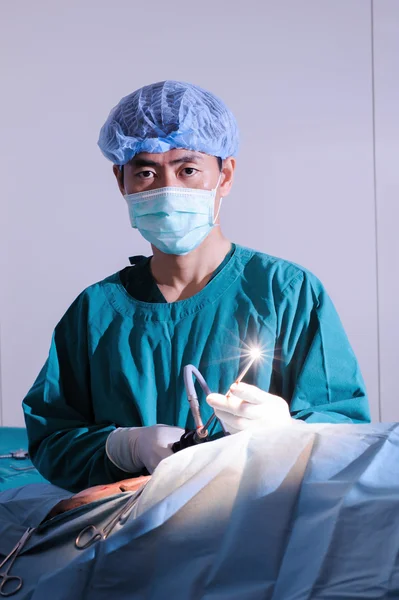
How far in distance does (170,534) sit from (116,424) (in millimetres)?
719

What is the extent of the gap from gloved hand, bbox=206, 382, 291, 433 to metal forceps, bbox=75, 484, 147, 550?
0.77 feet

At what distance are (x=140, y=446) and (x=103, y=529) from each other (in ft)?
1.17

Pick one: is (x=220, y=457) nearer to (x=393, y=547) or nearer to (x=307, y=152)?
(x=393, y=547)

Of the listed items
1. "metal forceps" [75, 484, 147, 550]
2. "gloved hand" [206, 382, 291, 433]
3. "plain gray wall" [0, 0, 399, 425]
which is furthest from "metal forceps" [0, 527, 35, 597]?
"plain gray wall" [0, 0, 399, 425]

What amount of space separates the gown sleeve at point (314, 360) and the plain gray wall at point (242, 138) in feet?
6.11

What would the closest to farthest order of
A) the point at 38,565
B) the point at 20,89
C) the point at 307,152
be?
the point at 38,565, the point at 307,152, the point at 20,89

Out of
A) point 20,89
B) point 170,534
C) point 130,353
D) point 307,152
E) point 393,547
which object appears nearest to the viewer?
point 393,547

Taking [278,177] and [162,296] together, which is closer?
[162,296]

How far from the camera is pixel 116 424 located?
1.85 metres

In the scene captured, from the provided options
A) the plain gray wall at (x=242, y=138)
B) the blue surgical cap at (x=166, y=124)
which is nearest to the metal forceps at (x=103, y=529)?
the blue surgical cap at (x=166, y=124)

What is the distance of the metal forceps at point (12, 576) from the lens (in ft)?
4.02

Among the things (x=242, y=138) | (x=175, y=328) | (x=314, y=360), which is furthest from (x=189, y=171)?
(x=242, y=138)

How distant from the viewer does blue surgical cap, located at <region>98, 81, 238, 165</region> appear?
5.84ft

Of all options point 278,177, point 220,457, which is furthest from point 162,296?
point 278,177
